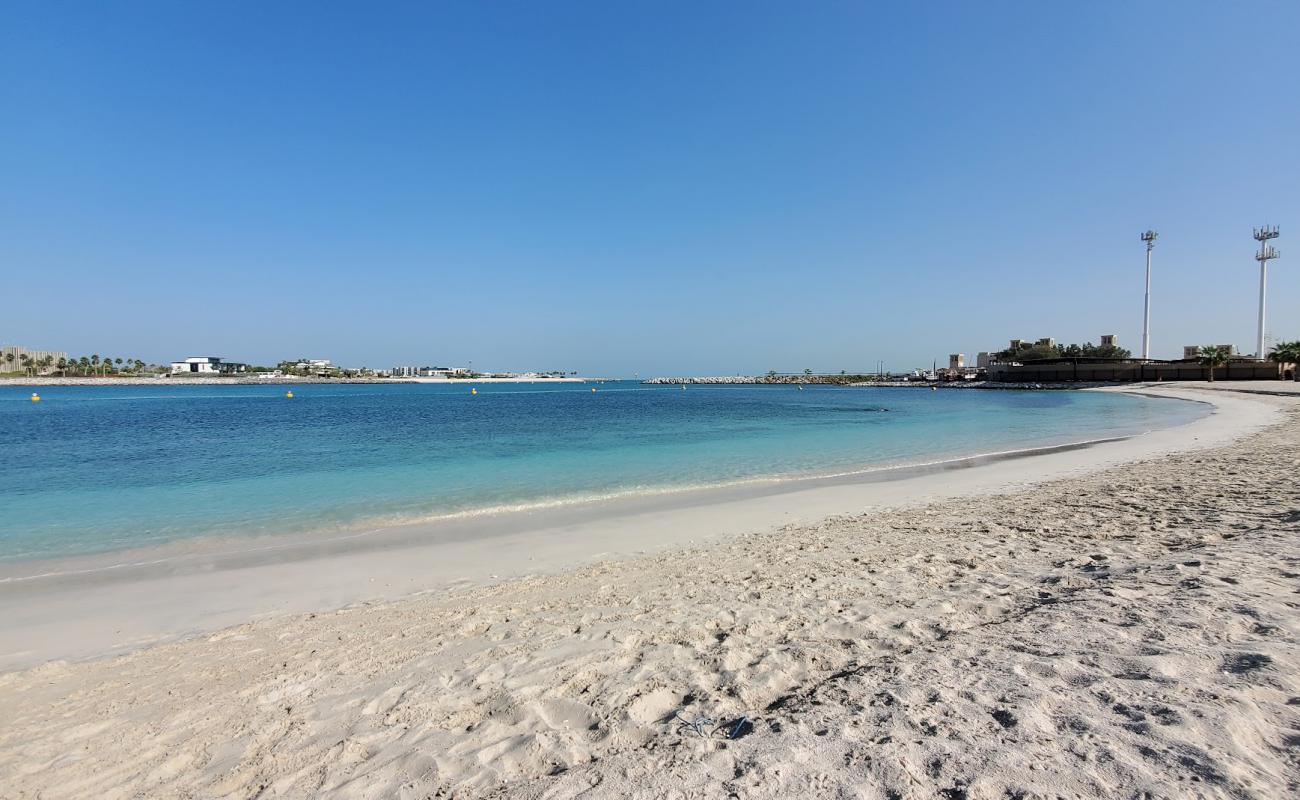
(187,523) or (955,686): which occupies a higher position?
(955,686)

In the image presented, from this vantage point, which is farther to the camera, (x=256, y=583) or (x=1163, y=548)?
(x=256, y=583)

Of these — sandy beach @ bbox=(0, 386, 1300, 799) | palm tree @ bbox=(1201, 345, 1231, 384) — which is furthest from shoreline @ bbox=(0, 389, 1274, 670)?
palm tree @ bbox=(1201, 345, 1231, 384)

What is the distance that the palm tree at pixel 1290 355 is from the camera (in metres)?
70.8

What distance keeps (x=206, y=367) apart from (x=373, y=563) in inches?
8377

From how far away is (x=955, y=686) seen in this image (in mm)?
3414

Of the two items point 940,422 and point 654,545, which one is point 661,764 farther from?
point 940,422

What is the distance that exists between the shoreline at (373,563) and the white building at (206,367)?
202529 mm

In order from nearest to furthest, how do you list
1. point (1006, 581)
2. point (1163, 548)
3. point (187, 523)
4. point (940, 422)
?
point (1006, 581) → point (1163, 548) → point (187, 523) → point (940, 422)

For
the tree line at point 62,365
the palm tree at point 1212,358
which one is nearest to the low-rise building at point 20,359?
the tree line at point 62,365

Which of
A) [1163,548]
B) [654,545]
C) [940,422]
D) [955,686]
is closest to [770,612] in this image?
[955,686]

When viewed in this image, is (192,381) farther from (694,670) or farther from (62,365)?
(694,670)

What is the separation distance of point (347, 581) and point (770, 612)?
5319 millimetres

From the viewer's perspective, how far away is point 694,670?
4.10 metres

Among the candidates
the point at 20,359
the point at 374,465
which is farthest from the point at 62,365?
the point at 374,465
